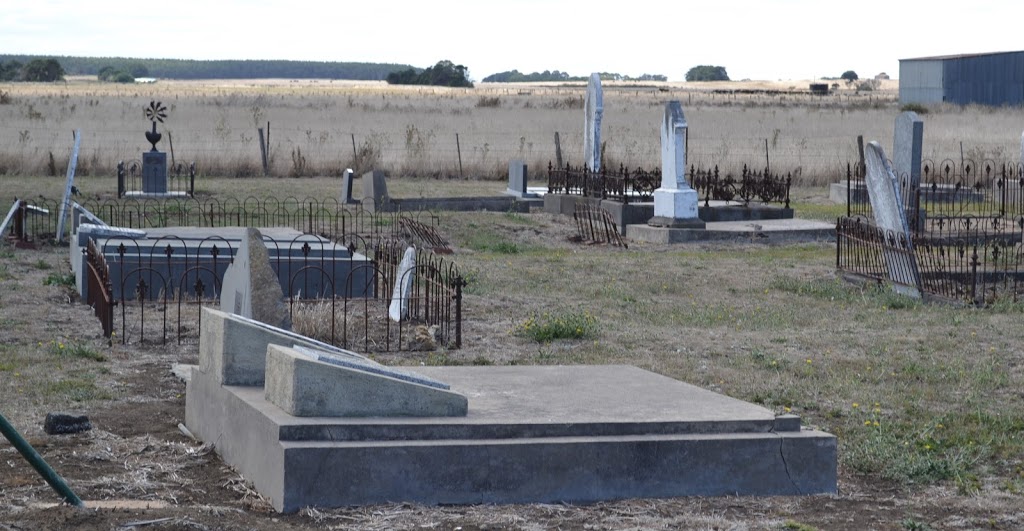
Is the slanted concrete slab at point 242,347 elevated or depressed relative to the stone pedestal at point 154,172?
depressed

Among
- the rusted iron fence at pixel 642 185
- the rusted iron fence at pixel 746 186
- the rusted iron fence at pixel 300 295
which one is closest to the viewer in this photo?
the rusted iron fence at pixel 300 295

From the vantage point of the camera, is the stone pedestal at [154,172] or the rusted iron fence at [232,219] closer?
the rusted iron fence at [232,219]

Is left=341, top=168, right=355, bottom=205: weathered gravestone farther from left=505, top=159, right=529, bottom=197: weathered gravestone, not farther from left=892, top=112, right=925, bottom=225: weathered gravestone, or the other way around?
left=892, top=112, right=925, bottom=225: weathered gravestone

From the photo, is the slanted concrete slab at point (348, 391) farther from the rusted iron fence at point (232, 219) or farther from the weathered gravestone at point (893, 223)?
the rusted iron fence at point (232, 219)

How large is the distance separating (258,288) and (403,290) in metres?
3.57

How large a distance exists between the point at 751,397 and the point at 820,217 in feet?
49.2

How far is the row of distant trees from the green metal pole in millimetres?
105281

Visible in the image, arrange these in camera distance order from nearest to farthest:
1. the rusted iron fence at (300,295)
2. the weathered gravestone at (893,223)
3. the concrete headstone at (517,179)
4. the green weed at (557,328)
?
the rusted iron fence at (300,295), the green weed at (557,328), the weathered gravestone at (893,223), the concrete headstone at (517,179)

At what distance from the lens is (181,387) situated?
8266 millimetres

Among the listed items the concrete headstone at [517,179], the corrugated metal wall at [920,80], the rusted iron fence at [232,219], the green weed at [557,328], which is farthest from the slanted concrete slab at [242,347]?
the corrugated metal wall at [920,80]

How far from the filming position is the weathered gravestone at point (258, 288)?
24.0 feet

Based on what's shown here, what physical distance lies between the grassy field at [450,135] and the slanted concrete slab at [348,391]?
2304 cm

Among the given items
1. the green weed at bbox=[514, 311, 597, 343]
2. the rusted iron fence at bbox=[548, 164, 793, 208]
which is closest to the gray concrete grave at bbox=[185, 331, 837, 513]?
the green weed at bbox=[514, 311, 597, 343]

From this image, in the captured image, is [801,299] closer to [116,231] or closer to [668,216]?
[668,216]
